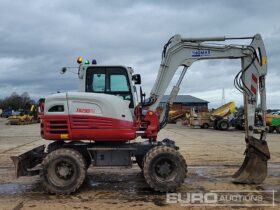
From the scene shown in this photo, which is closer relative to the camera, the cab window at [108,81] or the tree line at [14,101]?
the cab window at [108,81]

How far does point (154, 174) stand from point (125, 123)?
132 centimetres

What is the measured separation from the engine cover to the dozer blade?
9.78 feet

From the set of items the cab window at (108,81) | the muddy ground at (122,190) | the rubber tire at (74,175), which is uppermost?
the cab window at (108,81)

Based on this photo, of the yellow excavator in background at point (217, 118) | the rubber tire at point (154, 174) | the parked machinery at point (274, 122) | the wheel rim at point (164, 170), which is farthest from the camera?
the yellow excavator in background at point (217, 118)

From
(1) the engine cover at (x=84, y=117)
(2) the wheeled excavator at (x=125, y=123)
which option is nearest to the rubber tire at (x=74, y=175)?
(2) the wheeled excavator at (x=125, y=123)

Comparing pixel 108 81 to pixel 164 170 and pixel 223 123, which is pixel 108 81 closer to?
pixel 164 170

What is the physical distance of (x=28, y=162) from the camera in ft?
29.9

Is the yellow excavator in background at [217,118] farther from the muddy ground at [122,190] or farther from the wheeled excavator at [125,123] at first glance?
the wheeled excavator at [125,123]

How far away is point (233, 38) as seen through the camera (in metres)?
9.52

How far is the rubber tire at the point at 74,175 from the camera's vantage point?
8.41 metres

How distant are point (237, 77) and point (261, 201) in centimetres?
337

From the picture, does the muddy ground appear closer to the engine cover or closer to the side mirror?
the engine cover

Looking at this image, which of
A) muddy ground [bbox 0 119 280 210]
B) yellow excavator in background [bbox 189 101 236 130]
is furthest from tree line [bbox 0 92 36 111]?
→ muddy ground [bbox 0 119 280 210]

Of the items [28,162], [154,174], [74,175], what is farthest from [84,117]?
[154,174]
